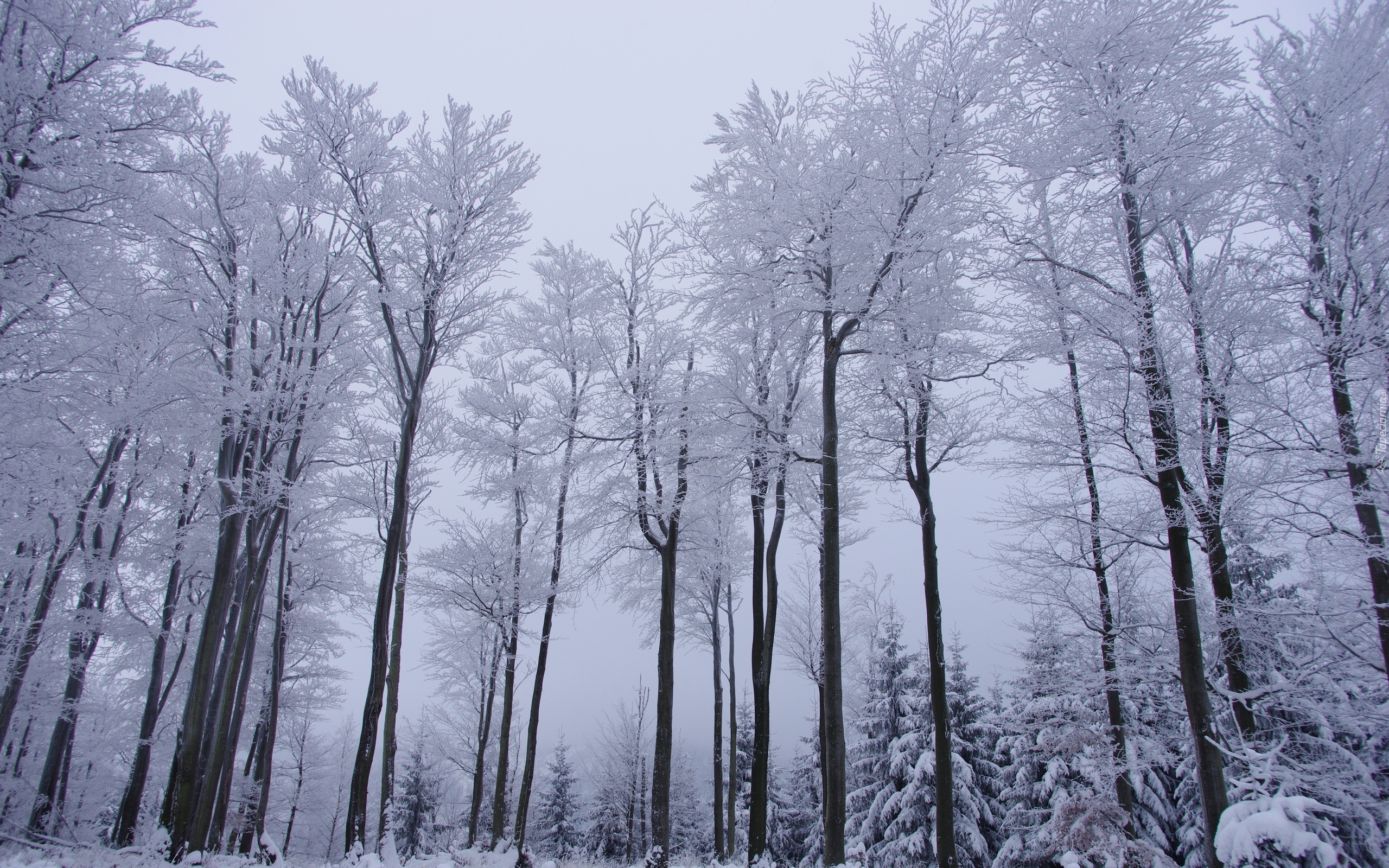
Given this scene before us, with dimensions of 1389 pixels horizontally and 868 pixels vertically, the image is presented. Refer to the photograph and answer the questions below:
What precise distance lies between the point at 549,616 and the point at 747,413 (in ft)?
22.3

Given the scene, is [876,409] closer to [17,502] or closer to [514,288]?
[514,288]

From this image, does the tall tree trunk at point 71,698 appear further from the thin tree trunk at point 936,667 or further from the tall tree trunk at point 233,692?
the thin tree trunk at point 936,667

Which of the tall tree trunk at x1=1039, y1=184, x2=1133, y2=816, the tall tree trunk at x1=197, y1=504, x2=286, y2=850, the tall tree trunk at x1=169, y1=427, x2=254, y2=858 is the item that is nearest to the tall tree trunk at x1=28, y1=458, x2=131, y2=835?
the tall tree trunk at x1=197, y1=504, x2=286, y2=850

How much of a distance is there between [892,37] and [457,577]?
1193cm

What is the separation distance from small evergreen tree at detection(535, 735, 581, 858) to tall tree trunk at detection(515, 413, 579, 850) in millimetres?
14490

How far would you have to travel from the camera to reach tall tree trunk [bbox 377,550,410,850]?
7.86 m

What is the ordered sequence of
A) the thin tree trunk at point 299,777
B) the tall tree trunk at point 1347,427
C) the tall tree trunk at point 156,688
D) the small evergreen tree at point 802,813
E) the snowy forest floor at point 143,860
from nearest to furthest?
the tall tree trunk at point 1347,427, the snowy forest floor at point 143,860, the tall tree trunk at point 156,688, the small evergreen tree at point 802,813, the thin tree trunk at point 299,777

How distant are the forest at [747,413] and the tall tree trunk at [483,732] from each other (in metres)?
0.20

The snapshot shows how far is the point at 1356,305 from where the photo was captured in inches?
244

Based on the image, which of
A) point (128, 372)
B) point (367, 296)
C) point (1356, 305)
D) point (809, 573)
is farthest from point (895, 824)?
point (128, 372)

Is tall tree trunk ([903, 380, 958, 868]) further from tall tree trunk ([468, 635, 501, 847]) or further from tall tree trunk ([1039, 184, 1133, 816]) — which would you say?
tall tree trunk ([468, 635, 501, 847])

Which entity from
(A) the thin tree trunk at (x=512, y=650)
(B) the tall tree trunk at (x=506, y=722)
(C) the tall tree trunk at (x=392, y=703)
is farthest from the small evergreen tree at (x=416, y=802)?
(C) the tall tree trunk at (x=392, y=703)

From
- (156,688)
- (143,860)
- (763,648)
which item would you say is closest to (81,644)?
(156,688)

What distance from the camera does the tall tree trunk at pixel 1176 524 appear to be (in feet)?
20.8
